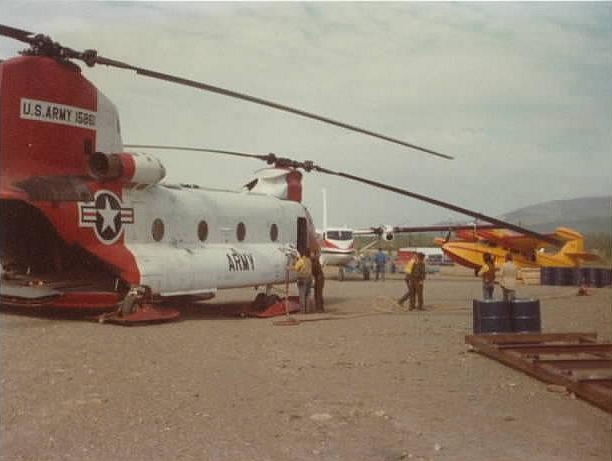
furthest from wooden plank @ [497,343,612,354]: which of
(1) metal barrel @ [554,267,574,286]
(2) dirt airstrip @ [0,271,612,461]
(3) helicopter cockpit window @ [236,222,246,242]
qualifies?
(1) metal barrel @ [554,267,574,286]

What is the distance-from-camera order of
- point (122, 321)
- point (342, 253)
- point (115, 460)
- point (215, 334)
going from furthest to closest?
point (342, 253), point (122, 321), point (215, 334), point (115, 460)

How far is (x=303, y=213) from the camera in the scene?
19219mm

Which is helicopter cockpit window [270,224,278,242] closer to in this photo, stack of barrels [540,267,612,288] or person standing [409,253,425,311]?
person standing [409,253,425,311]

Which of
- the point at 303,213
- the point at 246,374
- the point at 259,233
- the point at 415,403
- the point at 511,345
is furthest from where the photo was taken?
the point at 303,213

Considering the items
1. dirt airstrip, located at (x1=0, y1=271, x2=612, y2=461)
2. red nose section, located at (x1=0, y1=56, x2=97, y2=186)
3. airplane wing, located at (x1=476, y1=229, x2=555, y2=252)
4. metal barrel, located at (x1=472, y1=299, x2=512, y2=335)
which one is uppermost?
red nose section, located at (x1=0, y1=56, x2=97, y2=186)

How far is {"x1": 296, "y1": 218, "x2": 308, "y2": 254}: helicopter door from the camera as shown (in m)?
19.0

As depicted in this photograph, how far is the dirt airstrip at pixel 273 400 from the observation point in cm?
534

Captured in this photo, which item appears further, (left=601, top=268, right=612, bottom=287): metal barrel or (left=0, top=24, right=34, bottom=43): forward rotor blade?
(left=601, top=268, right=612, bottom=287): metal barrel

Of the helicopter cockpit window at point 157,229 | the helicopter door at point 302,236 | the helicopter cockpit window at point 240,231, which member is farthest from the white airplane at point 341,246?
the helicopter cockpit window at point 157,229

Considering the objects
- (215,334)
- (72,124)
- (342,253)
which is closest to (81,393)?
(215,334)

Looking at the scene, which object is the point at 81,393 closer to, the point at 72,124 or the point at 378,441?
the point at 378,441

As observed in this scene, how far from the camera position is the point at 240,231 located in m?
16.7

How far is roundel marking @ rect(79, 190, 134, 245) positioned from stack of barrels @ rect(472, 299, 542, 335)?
6935mm

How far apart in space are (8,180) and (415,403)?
9047mm
